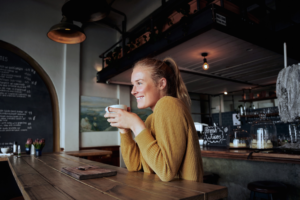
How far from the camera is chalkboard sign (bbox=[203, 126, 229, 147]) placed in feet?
9.35

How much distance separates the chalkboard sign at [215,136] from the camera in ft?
9.35

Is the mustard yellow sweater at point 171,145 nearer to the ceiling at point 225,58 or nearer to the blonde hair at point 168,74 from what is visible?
the blonde hair at point 168,74

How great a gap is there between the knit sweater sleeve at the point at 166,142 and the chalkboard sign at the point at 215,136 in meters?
2.12

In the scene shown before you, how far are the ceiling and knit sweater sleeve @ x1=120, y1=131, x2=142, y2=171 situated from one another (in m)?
2.51

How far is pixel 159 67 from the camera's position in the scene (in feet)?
3.66

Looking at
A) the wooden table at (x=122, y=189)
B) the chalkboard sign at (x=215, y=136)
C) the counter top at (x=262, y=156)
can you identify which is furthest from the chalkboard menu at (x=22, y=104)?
the wooden table at (x=122, y=189)

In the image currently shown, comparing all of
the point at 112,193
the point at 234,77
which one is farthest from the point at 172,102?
the point at 234,77

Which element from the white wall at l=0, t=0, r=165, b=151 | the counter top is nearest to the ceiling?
the white wall at l=0, t=0, r=165, b=151

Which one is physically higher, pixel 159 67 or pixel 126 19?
pixel 126 19

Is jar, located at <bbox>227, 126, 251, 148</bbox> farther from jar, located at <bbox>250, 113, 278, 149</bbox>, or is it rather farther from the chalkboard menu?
the chalkboard menu

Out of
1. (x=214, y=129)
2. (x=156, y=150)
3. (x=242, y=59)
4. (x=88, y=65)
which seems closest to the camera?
(x=156, y=150)

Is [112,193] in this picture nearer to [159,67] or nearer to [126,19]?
[159,67]

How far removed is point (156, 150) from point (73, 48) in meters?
5.24

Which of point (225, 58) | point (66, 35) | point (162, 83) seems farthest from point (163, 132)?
point (225, 58)
